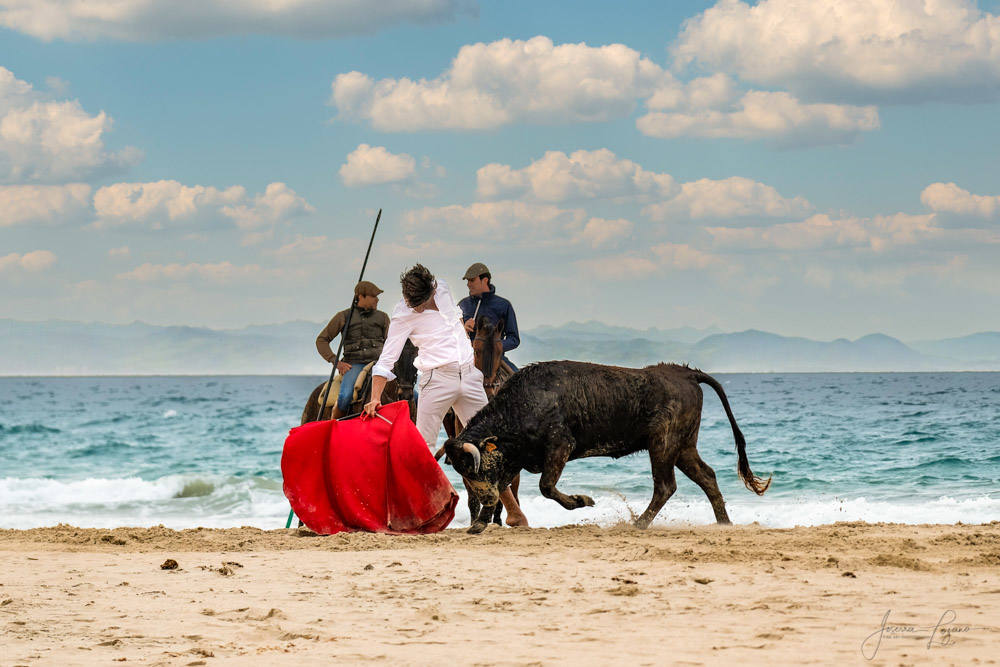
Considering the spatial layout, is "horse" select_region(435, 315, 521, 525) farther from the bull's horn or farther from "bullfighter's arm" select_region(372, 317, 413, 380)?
the bull's horn

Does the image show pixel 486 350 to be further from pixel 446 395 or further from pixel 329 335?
pixel 329 335

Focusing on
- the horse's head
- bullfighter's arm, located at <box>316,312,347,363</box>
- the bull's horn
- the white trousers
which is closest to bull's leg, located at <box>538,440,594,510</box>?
the bull's horn

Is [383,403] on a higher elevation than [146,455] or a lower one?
higher

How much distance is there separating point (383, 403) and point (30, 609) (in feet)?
14.8

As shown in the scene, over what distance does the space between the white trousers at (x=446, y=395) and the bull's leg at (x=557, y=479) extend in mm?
874

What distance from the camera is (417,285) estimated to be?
8375mm

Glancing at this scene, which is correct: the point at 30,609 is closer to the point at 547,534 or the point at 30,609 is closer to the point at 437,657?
the point at 437,657

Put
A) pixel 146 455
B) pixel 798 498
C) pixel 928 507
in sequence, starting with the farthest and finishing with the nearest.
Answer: pixel 146 455, pixel 798 498, pixel 928 507

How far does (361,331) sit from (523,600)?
4.91 m

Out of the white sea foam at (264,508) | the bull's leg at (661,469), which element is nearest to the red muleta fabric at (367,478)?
the bull's leg at (661,469)

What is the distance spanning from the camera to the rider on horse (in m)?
10.3

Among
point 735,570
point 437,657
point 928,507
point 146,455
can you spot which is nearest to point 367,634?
point 437,657

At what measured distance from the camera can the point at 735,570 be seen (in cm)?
668

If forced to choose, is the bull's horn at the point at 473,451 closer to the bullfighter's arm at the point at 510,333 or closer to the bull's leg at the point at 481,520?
the bull's leg at the point at 481,520
